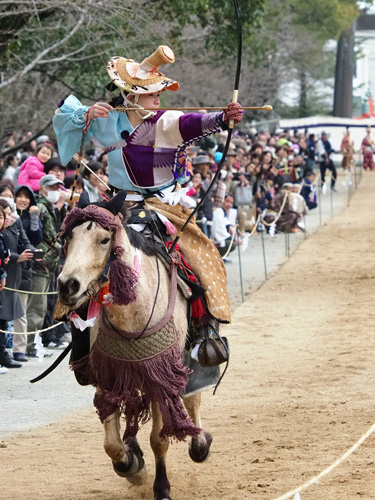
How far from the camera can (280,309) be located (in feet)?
42.6

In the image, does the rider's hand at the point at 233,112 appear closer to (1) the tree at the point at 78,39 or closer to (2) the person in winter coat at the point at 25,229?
(2) the person in winter coat at the point at 25,229

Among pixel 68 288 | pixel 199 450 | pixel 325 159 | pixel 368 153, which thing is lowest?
pixel 368 153

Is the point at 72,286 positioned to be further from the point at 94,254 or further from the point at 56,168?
the point at 56,168

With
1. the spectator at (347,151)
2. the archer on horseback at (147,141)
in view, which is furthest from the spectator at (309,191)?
the archer on horseback at (147,141)

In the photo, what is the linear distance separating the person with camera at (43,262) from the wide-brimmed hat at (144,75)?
154 inches

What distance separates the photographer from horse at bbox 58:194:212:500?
5105mm

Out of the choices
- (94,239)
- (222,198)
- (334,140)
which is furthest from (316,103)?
(94,239)

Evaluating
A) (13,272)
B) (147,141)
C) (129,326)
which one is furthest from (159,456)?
(13,272)

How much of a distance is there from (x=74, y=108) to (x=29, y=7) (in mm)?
6902

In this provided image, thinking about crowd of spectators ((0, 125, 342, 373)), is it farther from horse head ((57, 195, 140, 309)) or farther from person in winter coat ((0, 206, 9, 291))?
horse head ((57, 195, 140, 309))

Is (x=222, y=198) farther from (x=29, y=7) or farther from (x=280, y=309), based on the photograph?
(x=29, y=7)

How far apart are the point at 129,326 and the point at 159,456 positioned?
99 cm

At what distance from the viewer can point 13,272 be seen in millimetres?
9508

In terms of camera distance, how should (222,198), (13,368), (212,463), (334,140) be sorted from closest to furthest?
1. (212,463)
2. (13,368)
3. (222,198)
4. (334,140)
